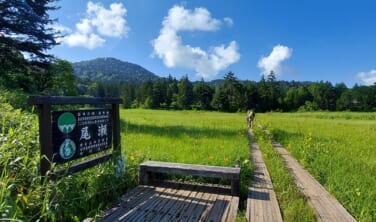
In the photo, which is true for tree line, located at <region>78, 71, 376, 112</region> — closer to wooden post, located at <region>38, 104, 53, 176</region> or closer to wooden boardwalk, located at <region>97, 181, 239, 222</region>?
wooden boardwalk, located at <region>97, 181, 239, 222</region>

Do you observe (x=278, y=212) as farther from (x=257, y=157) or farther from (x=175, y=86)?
(x=175, y=86)

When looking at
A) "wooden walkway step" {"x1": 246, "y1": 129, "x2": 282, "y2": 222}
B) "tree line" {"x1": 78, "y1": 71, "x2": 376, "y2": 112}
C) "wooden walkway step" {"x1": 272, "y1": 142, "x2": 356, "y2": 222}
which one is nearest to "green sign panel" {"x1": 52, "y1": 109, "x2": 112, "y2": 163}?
"wooden walkway step" {"x1": 246, "y1": 129, "x2": 282, "y2": 222}

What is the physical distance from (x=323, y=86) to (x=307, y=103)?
9.61 metres

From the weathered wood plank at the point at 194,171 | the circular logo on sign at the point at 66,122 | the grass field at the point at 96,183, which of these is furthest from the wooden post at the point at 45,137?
the weathered wood plank at the point at 194,171

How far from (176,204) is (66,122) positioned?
207cm

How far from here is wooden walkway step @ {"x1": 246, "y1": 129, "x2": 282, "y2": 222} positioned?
3.38 m

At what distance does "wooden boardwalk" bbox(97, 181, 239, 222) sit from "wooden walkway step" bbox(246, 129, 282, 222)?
24cm

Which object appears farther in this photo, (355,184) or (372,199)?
(355,184)

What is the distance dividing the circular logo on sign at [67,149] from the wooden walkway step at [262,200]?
2.72 m

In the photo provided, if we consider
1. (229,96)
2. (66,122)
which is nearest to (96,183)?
(66,122)

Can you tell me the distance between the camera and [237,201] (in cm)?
397

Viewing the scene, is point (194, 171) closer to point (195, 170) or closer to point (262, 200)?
point (195, 170)

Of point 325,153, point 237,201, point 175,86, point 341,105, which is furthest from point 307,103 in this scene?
point 237,201

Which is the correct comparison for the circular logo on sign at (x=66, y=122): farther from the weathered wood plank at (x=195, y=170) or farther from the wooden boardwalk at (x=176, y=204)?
the weathered wood plank at (x=195, y=170)
